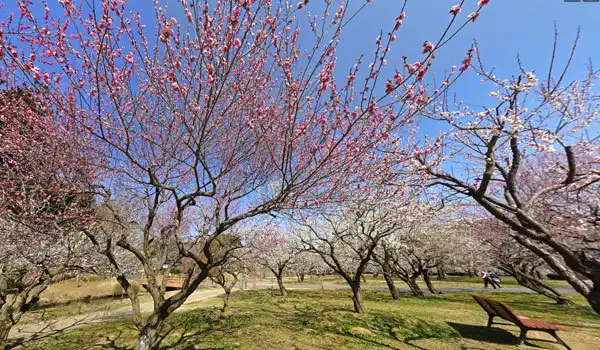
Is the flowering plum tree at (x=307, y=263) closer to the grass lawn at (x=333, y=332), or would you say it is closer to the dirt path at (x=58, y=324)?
the dirt path at (x=58, y=324)

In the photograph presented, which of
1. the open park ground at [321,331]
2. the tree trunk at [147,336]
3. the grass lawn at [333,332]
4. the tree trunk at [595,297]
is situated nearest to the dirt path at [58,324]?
the open park ground at [321,331]

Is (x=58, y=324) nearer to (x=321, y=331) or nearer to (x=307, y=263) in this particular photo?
(x=321, y=331)

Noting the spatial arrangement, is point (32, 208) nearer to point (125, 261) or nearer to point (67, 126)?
point (67, 126)

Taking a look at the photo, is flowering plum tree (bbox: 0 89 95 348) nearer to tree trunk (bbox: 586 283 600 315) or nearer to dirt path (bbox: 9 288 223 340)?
dirt path (bbox: 9 288 223 340)

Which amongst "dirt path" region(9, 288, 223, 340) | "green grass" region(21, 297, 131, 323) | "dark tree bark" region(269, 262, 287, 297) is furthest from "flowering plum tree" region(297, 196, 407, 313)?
"green grass" region(21, 297, 131, 323)

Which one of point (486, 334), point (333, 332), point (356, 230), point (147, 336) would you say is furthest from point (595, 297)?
point (356, 230)

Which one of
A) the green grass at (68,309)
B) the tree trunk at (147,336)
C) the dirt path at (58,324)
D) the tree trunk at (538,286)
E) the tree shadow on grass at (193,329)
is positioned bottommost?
the tree trunk at (538,286)

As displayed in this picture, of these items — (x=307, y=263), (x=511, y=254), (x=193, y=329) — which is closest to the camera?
(x=193, y=329)

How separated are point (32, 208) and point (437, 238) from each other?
2163 cm

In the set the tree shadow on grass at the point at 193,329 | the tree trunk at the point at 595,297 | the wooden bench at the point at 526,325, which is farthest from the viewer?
the tree shadow on grass at the point at 193,329

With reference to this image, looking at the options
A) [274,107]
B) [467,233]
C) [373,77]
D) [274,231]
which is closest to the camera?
[373,77]

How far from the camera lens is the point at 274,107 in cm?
471

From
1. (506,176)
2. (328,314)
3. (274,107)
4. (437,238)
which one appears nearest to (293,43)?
(274,107)

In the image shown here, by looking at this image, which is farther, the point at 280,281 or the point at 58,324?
the point at 280,281
